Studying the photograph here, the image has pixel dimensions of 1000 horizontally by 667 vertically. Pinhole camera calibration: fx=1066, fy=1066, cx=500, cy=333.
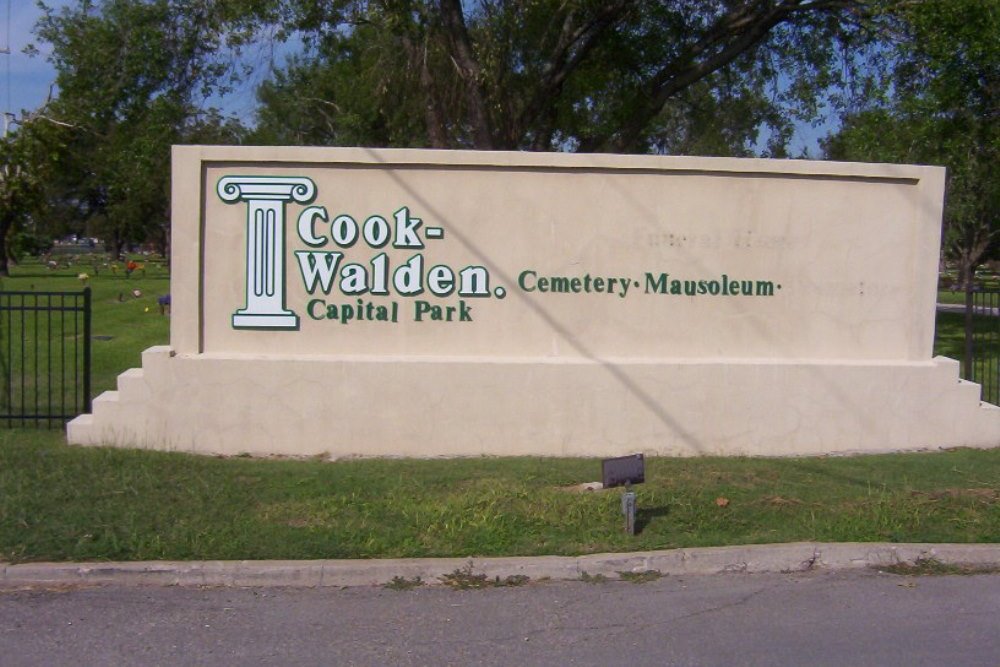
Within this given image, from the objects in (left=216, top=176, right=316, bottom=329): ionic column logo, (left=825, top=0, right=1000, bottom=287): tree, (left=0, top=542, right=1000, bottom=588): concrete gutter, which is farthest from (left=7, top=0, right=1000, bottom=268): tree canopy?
(left=0, top=542, right=1000, bottom=588): concrete gutter

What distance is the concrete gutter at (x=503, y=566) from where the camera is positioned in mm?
6672

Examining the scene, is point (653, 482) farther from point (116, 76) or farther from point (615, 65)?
point (116, 76)

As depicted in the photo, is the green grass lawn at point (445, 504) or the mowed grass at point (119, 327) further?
the mowed grass at point (119, 327)

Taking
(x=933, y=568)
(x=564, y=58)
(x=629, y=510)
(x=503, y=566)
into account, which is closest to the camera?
(x=503, y=566)

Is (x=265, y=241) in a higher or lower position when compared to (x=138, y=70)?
lower

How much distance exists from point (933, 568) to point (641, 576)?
78.5 inches

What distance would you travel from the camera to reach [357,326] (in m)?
9.87

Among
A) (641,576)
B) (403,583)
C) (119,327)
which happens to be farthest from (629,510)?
(119,327)

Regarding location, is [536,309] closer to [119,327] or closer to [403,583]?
[403,583]

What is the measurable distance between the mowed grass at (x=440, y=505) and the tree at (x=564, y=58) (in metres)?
7.08

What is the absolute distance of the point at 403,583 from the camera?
6.73 metres

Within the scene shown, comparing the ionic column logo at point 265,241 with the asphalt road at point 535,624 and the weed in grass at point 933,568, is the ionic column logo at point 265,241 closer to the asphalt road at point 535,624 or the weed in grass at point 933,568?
the asphalt road at point 535,624

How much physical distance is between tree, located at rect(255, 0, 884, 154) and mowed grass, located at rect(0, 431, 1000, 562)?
7.08 metres

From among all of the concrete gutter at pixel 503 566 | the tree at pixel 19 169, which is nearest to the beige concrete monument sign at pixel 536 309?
the concrete gutter at pixel 503 566
